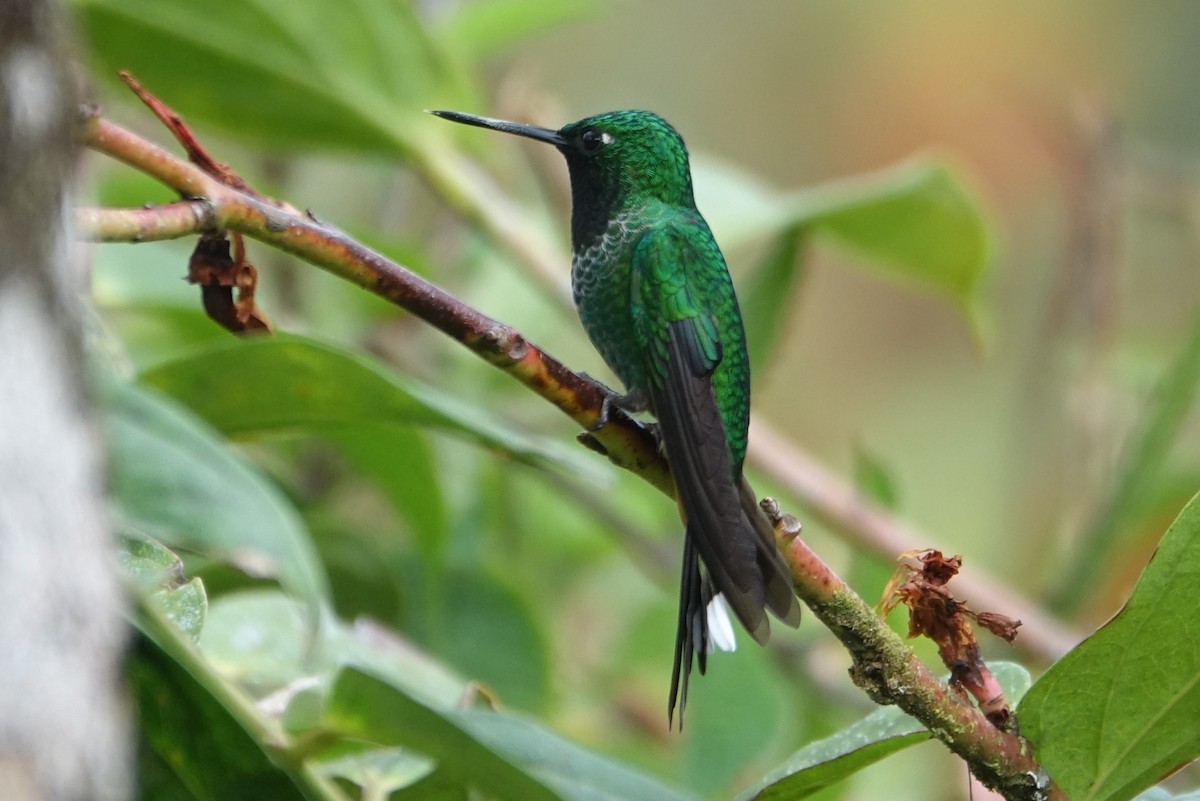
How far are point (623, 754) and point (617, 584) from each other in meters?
0.70

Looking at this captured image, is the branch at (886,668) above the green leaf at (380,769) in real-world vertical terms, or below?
below

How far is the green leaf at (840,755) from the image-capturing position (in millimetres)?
947

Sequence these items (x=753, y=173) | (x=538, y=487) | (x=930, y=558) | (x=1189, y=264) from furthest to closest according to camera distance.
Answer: (x=753, y=173), (x=1189, y=264), (x=538, y=487), (x=930, y=558)

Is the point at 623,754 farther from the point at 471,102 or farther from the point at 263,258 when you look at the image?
the point at 263,258

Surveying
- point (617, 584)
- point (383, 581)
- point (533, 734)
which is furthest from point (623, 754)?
point (533, 734)

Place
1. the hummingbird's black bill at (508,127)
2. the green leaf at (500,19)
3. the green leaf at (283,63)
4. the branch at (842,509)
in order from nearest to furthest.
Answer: the hummingbird's black bill at (508,127), the green leaf at (283,63), the branch at (842,509), the green leaf at (500,19)

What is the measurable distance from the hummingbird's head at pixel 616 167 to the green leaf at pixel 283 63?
0.47 meters

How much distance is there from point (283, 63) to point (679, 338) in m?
0.96

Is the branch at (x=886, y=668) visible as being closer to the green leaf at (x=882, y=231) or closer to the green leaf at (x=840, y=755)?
the green leaf at (x=840, y=755)

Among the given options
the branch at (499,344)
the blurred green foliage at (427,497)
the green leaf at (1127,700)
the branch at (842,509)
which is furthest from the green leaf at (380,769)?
the branch at (842,509)

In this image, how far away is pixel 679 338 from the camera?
150cm

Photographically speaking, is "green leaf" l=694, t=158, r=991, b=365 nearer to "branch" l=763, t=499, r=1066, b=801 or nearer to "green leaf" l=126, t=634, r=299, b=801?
"branch" l=763, t=499, r=1066, b=801

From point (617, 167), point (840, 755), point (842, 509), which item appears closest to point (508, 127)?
point (617, 167)

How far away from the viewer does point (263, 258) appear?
276 cm
